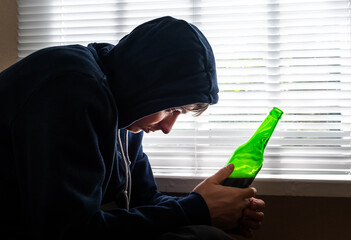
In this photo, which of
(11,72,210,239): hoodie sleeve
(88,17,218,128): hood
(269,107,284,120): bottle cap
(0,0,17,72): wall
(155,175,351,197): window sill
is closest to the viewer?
(11,72,210,239): hoodie sleeve

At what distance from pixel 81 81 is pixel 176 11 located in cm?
69

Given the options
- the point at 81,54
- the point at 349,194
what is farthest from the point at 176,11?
the point at 349,194

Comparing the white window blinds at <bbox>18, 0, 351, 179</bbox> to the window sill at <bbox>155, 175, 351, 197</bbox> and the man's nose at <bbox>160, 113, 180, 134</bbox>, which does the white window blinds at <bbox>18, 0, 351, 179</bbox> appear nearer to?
the window sill at <bbox>155, 175, 351, 197</bbox>

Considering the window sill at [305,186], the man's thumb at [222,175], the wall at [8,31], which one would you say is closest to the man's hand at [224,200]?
the man's thumb at [222,175]

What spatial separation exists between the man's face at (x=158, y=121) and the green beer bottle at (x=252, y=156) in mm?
240

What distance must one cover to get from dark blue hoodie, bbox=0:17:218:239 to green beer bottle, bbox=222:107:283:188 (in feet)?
0.59

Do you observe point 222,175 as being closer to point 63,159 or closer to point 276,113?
point 276,113

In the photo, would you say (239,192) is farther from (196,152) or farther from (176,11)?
(176,11)

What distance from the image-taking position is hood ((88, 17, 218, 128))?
876mm

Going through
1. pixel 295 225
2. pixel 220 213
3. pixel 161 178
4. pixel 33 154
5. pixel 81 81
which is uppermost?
pixel 81 81

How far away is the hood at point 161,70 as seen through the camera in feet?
2.87

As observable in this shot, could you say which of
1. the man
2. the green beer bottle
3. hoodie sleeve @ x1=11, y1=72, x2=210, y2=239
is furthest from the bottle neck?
hoodie sleeve @ x1=11, y1=72, x2=210, y2=239

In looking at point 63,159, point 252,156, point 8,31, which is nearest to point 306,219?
point 252,156

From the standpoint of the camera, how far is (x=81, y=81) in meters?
0.80
